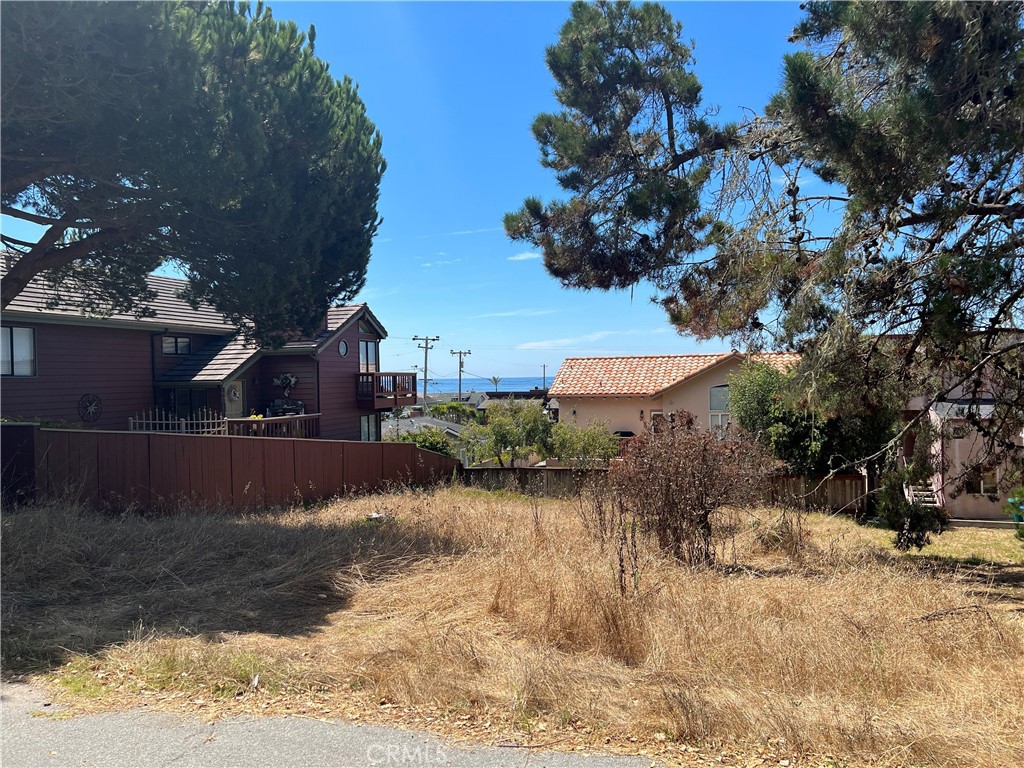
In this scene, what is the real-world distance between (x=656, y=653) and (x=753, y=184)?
16.8 ft

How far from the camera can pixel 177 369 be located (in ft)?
66.2

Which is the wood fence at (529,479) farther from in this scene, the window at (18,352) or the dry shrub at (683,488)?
the window at (18,352)

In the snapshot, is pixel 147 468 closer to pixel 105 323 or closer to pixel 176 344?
pixel 105 323

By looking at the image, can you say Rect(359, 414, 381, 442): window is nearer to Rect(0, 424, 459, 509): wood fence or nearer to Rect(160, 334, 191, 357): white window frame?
Rect(160, 334, 191, 357): white window frame

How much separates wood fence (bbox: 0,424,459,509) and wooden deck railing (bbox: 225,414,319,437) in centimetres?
197

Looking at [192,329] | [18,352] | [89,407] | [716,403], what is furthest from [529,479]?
[716,403]

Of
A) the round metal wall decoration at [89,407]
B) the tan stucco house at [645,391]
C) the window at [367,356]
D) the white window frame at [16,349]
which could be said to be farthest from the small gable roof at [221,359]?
the tan stucco house at [645,391]

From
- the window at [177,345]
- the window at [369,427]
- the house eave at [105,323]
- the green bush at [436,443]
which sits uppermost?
the house eave at [105,323]

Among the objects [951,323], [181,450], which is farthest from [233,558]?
[951,323]

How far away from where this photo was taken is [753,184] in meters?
7.50

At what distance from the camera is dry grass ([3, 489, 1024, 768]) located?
386 centimetres

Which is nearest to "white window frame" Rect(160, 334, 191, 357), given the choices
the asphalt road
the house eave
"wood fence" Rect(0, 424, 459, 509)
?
the house eave

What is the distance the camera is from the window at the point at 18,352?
15742mm

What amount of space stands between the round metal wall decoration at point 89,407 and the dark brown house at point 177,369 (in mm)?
26
